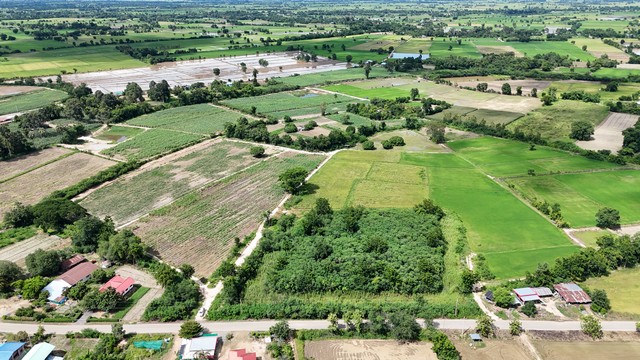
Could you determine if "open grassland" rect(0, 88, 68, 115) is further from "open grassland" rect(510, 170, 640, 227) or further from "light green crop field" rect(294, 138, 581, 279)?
"open grassland" rect(510, 170, 640, 227)

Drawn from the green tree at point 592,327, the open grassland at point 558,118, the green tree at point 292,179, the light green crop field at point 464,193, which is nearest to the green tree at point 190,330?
the light green crop field at point 464,193

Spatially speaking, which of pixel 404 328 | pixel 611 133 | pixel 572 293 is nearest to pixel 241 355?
pixel 404 328

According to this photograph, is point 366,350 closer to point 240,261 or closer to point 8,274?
point 240,261

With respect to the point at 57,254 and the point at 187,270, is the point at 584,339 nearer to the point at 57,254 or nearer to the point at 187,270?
the point at 187,270

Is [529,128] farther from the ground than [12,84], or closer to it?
closer to it

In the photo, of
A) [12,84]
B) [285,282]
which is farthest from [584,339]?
[12,84]

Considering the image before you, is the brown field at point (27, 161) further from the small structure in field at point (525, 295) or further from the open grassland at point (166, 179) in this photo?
the small structure in field at point (525, 295)
